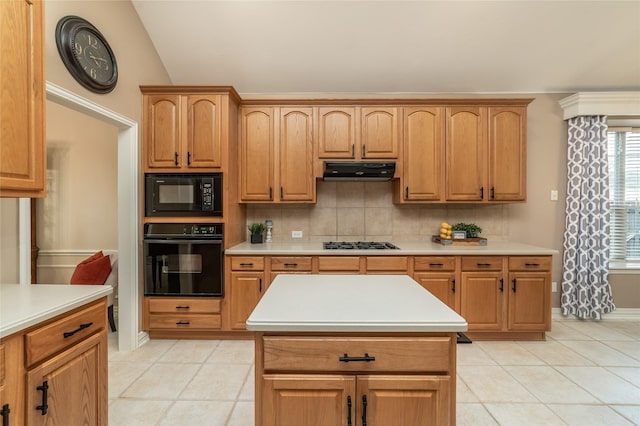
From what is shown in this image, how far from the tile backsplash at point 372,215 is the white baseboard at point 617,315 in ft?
3.39

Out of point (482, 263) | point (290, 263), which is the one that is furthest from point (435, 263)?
point (290, 263)

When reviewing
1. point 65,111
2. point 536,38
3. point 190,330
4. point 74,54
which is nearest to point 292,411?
point 190,330

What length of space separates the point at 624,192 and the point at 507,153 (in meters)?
1.73

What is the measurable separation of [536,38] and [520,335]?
2867 millimetres

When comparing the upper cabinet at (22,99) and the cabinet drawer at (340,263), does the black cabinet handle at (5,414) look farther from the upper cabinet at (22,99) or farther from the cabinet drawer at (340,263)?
the cabinet drawer at (340,263)

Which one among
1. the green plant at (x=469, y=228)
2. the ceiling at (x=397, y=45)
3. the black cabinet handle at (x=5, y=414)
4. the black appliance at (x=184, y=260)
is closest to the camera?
the black cabinet handle at (x=5, y=414)

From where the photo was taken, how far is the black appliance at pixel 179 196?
2.89 meters

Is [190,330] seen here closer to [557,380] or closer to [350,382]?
[350,382]

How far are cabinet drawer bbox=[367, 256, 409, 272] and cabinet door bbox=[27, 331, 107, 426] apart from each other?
210cm

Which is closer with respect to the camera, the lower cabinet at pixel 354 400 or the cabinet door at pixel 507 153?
the lower cabinet at pixel 354 400

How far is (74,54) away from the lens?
2143mm

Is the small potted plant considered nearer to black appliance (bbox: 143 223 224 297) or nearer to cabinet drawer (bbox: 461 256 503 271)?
black appliance (bbox: 143 223 224 297)

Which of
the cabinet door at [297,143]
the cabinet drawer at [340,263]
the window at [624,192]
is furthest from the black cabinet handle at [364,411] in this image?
the window at [624,192]

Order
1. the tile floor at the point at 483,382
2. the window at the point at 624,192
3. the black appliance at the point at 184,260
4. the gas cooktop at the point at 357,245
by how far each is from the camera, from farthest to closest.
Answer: the window at the point at 624,192 → the gas cooktop at the point at 357,245 → the black appliance at the point at 184,260 → the tile floor at the point at 483,382
